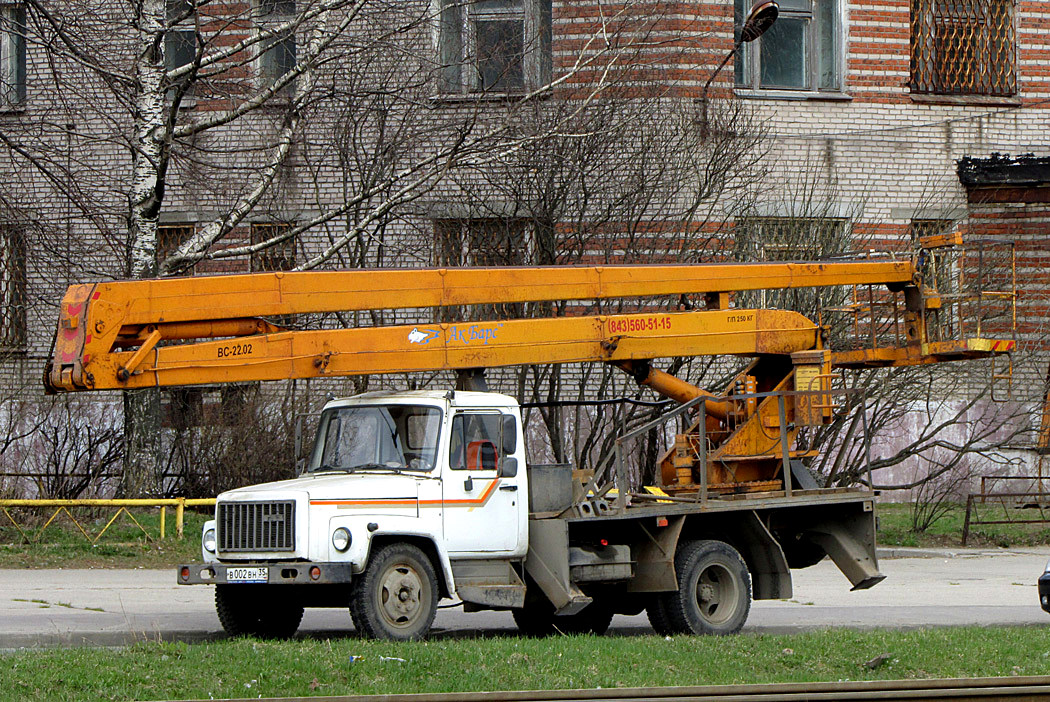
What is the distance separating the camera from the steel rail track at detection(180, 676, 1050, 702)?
779 centimetres

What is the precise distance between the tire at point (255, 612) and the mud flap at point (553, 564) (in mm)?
2017

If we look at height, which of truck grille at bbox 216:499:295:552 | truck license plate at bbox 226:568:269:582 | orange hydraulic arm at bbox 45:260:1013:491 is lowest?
truck license plate at bbox 226:568:269:582

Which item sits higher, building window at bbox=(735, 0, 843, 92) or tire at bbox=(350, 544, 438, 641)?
building window at bbox=(735, 0, 843, 92)

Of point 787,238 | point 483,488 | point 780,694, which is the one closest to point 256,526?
point 483,488

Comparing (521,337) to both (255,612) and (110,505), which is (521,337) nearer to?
(255,612)

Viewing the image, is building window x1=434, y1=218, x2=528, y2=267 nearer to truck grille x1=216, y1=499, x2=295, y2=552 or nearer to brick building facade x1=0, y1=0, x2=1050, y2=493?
brick building facade x1=0, y1=0, x2=1050, y2=493

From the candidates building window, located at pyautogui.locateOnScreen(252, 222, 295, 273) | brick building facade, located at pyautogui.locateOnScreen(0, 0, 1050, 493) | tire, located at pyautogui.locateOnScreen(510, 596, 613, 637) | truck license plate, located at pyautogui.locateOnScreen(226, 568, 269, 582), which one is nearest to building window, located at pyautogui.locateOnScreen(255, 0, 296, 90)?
brick building facade, located at pyautogui.locateOnScreen(0, 0, 1050, 493)

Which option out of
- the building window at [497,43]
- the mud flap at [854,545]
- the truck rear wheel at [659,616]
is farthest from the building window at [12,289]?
the mud flap at [854,545]

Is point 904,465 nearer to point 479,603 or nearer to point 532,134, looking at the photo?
point 532,134

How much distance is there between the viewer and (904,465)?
2402 centimetres

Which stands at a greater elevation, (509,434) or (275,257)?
(275,257)

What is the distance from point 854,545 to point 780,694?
532cm

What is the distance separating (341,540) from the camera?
1058cm

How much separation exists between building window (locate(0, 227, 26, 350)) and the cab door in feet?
35.0
